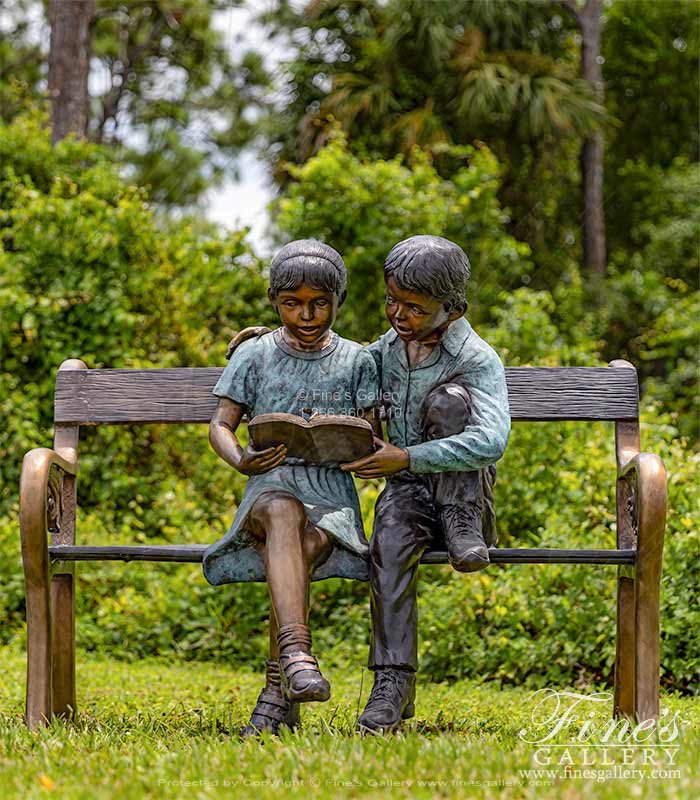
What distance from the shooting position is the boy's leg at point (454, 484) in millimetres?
3314

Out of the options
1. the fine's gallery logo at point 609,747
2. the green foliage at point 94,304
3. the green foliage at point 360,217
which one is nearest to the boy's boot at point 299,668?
the fine's gallery logo at point 609,747

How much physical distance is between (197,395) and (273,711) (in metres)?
1.18

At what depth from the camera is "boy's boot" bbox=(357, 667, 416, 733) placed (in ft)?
10.2

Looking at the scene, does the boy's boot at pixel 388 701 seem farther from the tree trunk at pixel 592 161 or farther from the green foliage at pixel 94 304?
the tree trunk at pixel 592 161

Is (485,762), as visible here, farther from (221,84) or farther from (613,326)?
(221,84)

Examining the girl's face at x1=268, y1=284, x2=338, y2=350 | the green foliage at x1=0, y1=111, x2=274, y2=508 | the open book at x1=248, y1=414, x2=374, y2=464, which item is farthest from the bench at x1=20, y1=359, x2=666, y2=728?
the green foliage at x1=0, y1=111, x2=274, y2=508

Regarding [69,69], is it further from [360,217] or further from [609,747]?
[609,747]

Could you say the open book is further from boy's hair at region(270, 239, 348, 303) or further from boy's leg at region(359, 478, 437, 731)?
boy's hair at region(270, 239, 348, 303)

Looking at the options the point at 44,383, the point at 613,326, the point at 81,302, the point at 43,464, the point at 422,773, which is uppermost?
the point at 613,326

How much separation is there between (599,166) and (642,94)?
374 cm

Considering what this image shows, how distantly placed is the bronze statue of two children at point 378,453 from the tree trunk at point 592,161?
1124 cm

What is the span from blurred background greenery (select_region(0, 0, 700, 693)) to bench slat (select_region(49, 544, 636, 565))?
4.84 feet

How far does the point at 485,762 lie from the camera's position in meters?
2.64

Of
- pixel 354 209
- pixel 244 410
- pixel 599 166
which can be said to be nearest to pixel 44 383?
pixel 354 209
